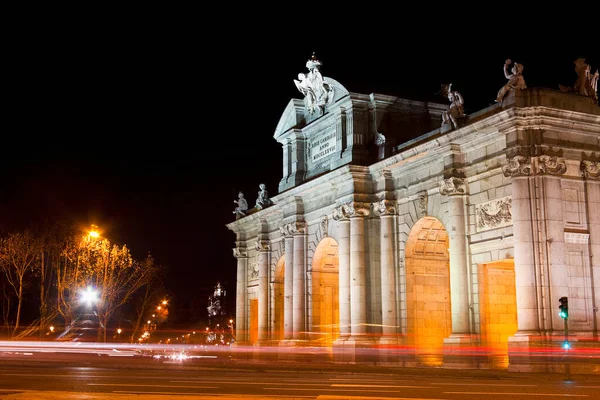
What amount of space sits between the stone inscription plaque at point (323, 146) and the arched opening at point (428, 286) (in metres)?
8.88

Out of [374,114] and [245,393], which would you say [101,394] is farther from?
[374,114]

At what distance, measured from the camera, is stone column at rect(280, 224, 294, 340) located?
49.5 m

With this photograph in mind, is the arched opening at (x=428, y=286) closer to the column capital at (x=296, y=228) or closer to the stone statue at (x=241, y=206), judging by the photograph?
the column capital at (x=296, y=228)

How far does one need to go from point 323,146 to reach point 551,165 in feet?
60.1

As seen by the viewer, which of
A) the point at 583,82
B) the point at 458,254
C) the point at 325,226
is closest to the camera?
the point at 583,82

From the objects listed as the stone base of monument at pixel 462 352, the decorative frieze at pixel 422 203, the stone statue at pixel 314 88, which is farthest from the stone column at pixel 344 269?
the stone base of monument at pixel 462 352

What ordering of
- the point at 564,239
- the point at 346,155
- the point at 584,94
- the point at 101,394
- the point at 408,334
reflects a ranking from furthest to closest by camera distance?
the point at 346,155, the point at 408,334, the point at 584,94, the point at 564,239, the point at 101,394

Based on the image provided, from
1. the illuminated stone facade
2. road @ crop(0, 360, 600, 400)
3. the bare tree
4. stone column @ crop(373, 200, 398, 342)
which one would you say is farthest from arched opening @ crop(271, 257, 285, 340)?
road @ crop(0, 360, 600, 400)

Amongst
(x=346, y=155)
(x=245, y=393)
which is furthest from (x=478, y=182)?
(x=245, y=393)

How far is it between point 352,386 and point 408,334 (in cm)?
2031

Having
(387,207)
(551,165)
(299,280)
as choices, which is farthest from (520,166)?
(299,280)

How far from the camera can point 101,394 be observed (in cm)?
1639

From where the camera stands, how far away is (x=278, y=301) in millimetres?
56031

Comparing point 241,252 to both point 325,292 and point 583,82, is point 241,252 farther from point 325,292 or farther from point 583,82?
point 583,82
